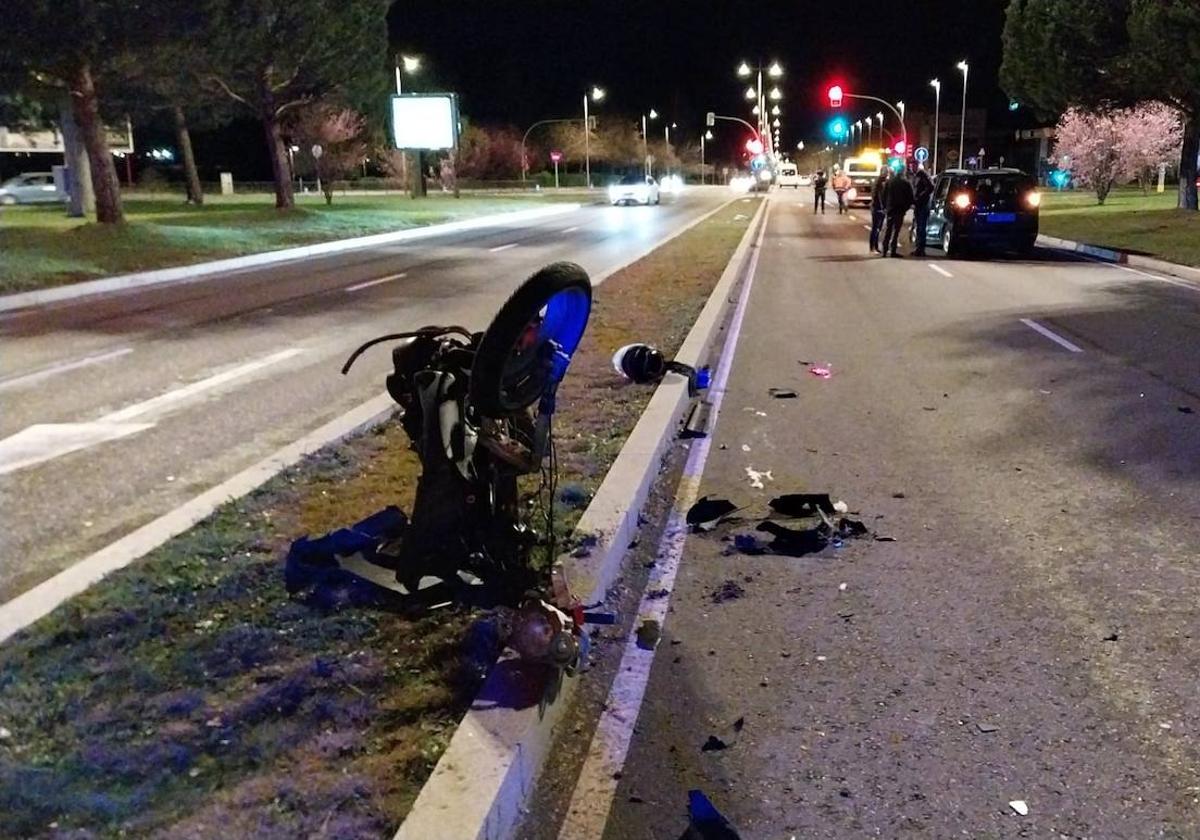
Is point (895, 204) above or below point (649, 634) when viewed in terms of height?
above

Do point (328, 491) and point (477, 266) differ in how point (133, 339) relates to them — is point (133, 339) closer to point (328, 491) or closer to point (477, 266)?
point (328, 491)

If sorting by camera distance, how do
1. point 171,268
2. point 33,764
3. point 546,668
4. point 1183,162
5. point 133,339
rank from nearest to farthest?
point 33,764
point 546,668
point 133,339
point 171,268
point 1183,162

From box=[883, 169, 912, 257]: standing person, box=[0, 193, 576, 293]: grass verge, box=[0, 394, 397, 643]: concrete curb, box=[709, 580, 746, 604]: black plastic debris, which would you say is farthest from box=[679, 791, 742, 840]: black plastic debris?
box=[883, 169, 912, 257]: standing person

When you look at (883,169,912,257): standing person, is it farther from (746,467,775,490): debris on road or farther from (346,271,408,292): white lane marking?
(746,467,775,490): debris on road

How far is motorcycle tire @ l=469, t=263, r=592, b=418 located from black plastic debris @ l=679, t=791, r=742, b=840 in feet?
4.82

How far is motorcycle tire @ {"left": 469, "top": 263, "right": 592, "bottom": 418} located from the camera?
3.78m

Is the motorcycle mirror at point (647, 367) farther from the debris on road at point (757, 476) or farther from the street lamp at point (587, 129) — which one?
the street lamp at point (587, 129)

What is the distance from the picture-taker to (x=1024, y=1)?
4059 cm

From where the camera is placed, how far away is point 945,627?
467 centimetres

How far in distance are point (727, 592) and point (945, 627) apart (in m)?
0.96

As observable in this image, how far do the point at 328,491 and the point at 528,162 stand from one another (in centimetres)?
9627

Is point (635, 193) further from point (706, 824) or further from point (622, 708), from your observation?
point (706, 824)

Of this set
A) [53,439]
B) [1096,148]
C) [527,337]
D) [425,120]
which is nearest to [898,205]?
[53,439]

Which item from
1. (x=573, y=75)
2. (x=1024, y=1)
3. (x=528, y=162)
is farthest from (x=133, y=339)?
(x=573, y=75)
